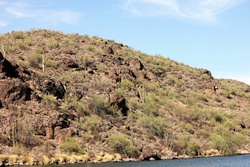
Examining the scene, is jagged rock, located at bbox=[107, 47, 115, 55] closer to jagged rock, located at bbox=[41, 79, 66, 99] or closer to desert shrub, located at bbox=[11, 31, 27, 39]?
desert shrub, located at bbox=[11, 31, 27, 39]

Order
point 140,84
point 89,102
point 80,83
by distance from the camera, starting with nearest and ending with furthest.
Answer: point 89,102 < point 80,83 < point 140,84

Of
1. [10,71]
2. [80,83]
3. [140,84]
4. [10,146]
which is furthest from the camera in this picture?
[140,84]

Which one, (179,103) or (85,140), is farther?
(179,103)

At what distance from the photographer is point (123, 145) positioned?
53.2 m

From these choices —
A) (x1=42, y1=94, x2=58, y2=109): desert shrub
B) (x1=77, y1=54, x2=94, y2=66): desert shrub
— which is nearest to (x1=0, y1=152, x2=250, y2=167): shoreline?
(x1=42, y1=94, x2=58, y2=109): desert shrub

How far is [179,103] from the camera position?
79875mm

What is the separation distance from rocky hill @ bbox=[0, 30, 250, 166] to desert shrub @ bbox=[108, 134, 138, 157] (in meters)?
0.13

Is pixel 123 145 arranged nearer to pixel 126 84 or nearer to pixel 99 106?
pixel 99 106

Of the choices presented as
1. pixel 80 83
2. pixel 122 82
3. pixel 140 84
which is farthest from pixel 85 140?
pixel 140 84

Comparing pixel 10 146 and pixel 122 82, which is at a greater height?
pixel 122 82

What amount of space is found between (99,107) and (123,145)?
443 inches

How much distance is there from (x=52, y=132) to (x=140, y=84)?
32.0 m

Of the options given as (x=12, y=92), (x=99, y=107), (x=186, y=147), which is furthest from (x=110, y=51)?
(x=12, y=92)

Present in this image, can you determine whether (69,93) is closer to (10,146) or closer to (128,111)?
(128,111)
